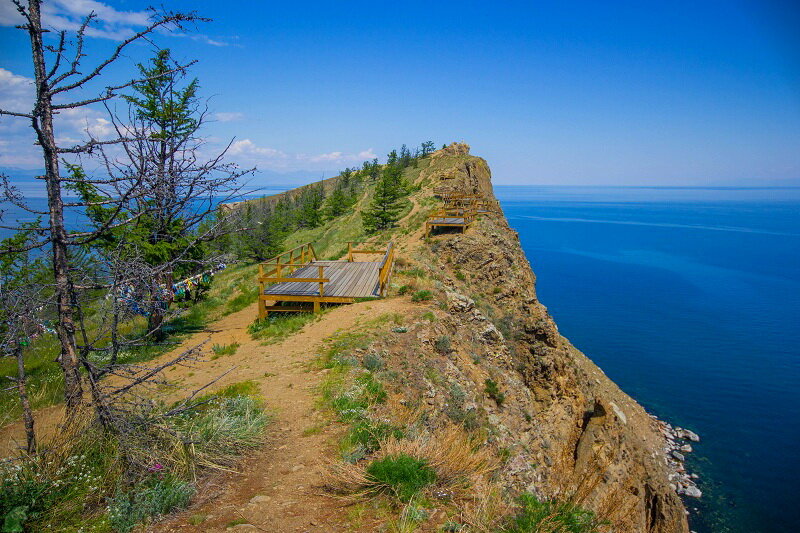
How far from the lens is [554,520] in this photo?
4559 millimetres

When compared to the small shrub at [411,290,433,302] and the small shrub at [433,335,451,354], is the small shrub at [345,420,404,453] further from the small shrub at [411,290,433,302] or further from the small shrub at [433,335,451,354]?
the small shrub at [411,290,433,302]

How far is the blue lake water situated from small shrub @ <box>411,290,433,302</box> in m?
23.9

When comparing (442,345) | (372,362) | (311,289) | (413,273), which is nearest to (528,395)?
(442,345)

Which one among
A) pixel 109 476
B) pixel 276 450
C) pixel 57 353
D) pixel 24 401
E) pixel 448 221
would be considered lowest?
pixel 57 353

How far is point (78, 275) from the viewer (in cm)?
440

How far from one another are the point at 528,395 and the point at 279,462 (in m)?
13.5

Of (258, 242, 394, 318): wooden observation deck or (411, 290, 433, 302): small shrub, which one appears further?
(411, 290, 433, 302): small shrub

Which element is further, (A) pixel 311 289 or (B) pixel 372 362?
(A) pixel 311 289

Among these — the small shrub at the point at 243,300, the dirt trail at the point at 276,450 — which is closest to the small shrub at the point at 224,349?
the dirt trail at the point at 276,450

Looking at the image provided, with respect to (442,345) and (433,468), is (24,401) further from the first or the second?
(442,345)

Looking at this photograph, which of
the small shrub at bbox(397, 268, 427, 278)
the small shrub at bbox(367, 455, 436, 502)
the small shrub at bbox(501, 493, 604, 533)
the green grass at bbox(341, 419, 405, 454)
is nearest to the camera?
the small shrub at bbox(501, 493, 604, 533)

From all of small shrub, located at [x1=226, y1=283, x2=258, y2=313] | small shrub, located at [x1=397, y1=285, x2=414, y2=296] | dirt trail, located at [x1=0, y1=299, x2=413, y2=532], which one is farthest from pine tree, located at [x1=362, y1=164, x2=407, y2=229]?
dirt trail, located at [x1=0, y1=299, x2=413, y2=532]

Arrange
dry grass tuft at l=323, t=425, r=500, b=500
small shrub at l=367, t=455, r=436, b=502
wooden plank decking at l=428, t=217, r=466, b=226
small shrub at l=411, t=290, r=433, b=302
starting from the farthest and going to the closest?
wooden plank decking at l=428, t=217, r=466, b=226, small shrub at l=411, t=290, r=433, b=302, dry grass tuft at l=323, t=425, r=500, b=500, small shrub at l=367, t=455, r=436, b=502

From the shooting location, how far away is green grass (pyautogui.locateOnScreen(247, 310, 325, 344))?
13.0 m
